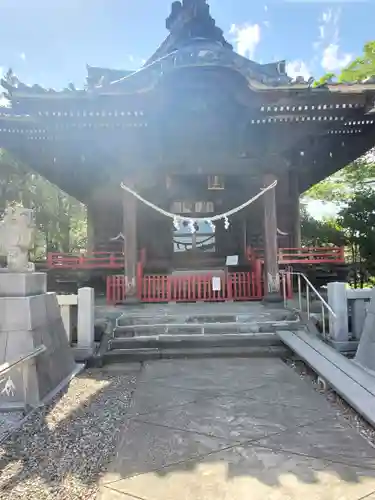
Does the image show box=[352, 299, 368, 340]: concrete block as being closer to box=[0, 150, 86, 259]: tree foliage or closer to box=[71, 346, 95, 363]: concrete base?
box=[71, 346, 95, 363]: concrete base

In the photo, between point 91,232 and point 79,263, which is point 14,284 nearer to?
point 79,263

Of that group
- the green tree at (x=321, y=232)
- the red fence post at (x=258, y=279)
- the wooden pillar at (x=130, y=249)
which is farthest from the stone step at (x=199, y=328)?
the green tree at (x=321, y=232)

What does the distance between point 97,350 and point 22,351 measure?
6.92 ft

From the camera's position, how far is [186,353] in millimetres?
5680

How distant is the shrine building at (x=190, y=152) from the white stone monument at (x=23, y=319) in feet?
13.5

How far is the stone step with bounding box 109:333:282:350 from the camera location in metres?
5.88

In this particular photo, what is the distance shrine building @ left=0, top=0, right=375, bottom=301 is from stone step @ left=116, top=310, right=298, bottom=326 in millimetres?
1605

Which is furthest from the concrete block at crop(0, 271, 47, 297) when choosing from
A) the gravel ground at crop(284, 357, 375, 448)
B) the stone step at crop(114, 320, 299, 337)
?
the gravel ground at crop(284, 357, 375, 448)

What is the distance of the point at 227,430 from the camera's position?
3.05 metres

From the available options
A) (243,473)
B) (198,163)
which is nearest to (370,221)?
(198,163)

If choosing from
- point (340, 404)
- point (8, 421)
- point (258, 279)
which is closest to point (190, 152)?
point (258, 279)

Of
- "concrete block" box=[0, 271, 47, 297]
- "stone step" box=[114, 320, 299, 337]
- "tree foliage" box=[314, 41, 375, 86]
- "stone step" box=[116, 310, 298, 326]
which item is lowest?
"stone step" box=[114, 320, 299, 337]

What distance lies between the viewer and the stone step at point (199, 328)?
6.28 m

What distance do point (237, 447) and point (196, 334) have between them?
11.5ft
